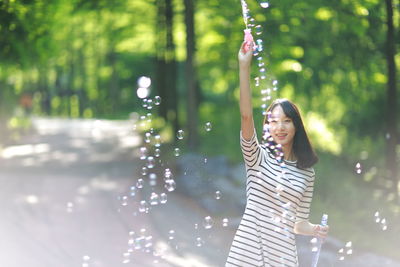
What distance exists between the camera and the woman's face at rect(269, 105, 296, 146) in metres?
3.14

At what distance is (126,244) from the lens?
7586 mm

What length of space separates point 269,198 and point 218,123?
13.6 metres

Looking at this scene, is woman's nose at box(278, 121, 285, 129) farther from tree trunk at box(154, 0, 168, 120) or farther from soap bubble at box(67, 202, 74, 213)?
tree trunk at box(154, 0, 168, 120)

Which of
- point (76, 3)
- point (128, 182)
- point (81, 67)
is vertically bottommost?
point (128, 182)

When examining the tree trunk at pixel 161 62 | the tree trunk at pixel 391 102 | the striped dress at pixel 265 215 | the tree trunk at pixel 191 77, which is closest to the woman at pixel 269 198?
the striped dress at pixel 265 215

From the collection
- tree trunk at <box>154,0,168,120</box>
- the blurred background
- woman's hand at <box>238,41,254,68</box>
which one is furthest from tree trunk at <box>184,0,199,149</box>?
woman's hand at <box>238,41,254,68</box>

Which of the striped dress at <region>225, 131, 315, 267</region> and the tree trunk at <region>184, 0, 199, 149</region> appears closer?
the striped dress at <region>225, 131, 315, 267</region>

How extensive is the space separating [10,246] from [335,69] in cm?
582

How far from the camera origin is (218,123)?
54.3 ft

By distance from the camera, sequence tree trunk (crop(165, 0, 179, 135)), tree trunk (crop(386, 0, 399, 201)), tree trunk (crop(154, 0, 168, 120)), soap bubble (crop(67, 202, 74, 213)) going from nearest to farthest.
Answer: tree trunk (crop(386, 0, 399, 201)) → soap bubble (crop(67, 202, 74, 213)) → tree trunk (crop(165, 0, 179, 135)) → tree trunk (crop(154, 0, 168, 120))

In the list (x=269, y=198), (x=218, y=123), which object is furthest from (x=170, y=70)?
(x=269, y=198)

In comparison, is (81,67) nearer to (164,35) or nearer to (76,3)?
(164,35)

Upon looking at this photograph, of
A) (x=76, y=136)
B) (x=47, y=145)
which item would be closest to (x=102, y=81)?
(x=76, y=136)

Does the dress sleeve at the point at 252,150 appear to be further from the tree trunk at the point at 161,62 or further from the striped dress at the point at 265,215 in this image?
the tree trunk at the point at 161,62
